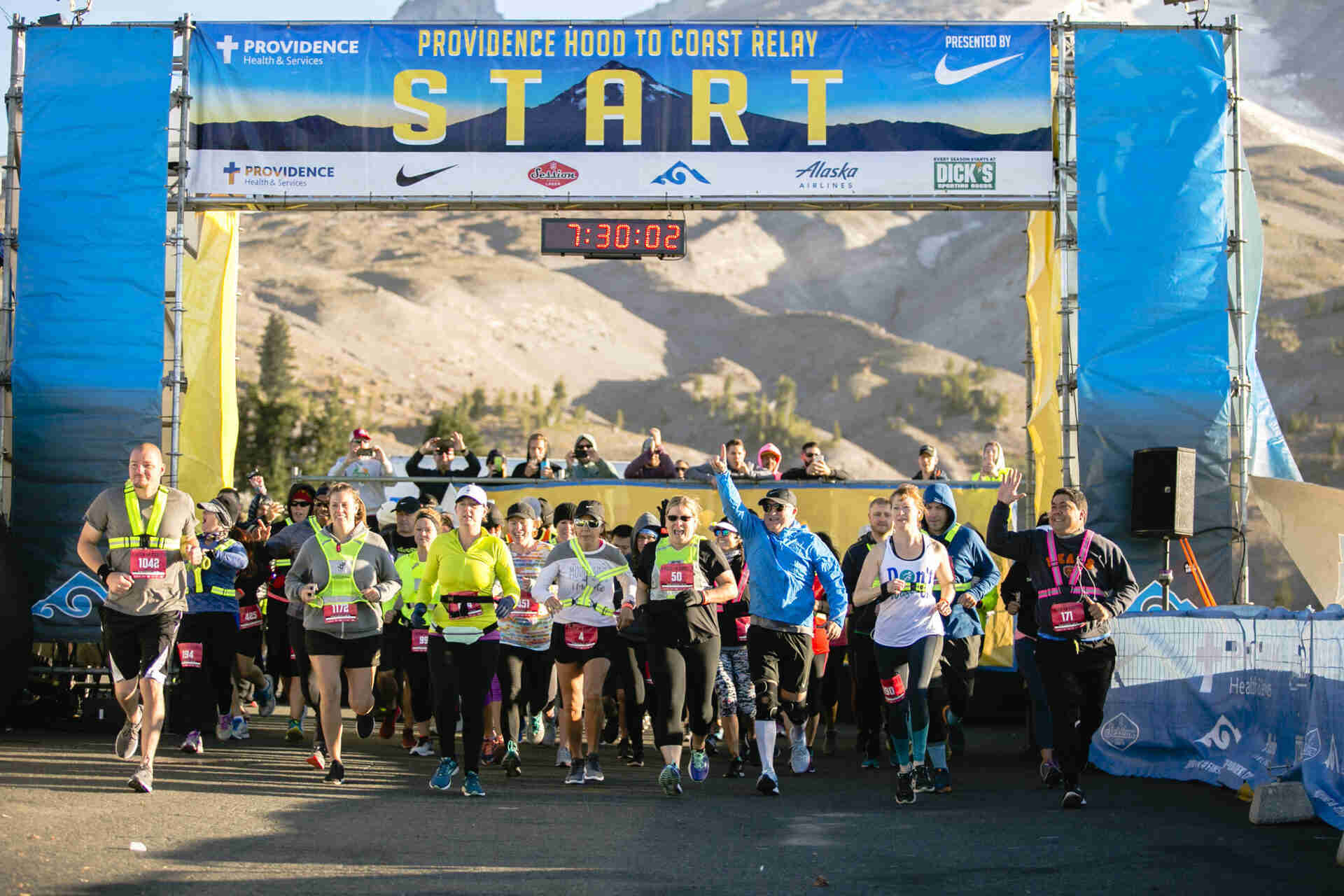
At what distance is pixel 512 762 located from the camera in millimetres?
11055

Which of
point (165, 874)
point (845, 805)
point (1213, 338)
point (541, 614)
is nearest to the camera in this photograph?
point (165, 874)

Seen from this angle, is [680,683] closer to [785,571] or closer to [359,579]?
[785,571]

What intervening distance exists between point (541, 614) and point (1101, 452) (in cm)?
571

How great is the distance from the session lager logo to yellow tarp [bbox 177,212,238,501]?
3.17 meters

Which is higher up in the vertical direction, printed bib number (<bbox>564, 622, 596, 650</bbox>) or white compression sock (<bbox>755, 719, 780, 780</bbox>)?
printed bib number (<bbox>564, 622, 596, 650</bbox>)

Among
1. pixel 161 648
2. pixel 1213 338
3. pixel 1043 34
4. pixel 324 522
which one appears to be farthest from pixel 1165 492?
pixel 161 648

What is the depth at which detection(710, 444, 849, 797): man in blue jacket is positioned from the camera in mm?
10289

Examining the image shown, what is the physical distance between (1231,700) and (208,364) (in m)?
9.61

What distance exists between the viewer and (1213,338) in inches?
555

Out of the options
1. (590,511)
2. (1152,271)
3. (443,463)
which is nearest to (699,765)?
(590,511)

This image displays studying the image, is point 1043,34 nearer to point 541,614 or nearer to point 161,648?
point 541,614

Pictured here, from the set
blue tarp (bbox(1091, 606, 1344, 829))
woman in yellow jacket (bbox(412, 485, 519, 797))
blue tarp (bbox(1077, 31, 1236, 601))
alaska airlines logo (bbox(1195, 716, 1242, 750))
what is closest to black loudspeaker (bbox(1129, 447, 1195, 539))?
blue tarp (bbox(1077, 31, 1236, 601))

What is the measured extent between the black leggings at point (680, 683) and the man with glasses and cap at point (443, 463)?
615 centimetres

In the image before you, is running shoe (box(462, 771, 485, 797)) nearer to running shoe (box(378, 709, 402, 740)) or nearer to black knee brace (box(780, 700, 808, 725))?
black knee brace (box(780, 700, 808, 725))
